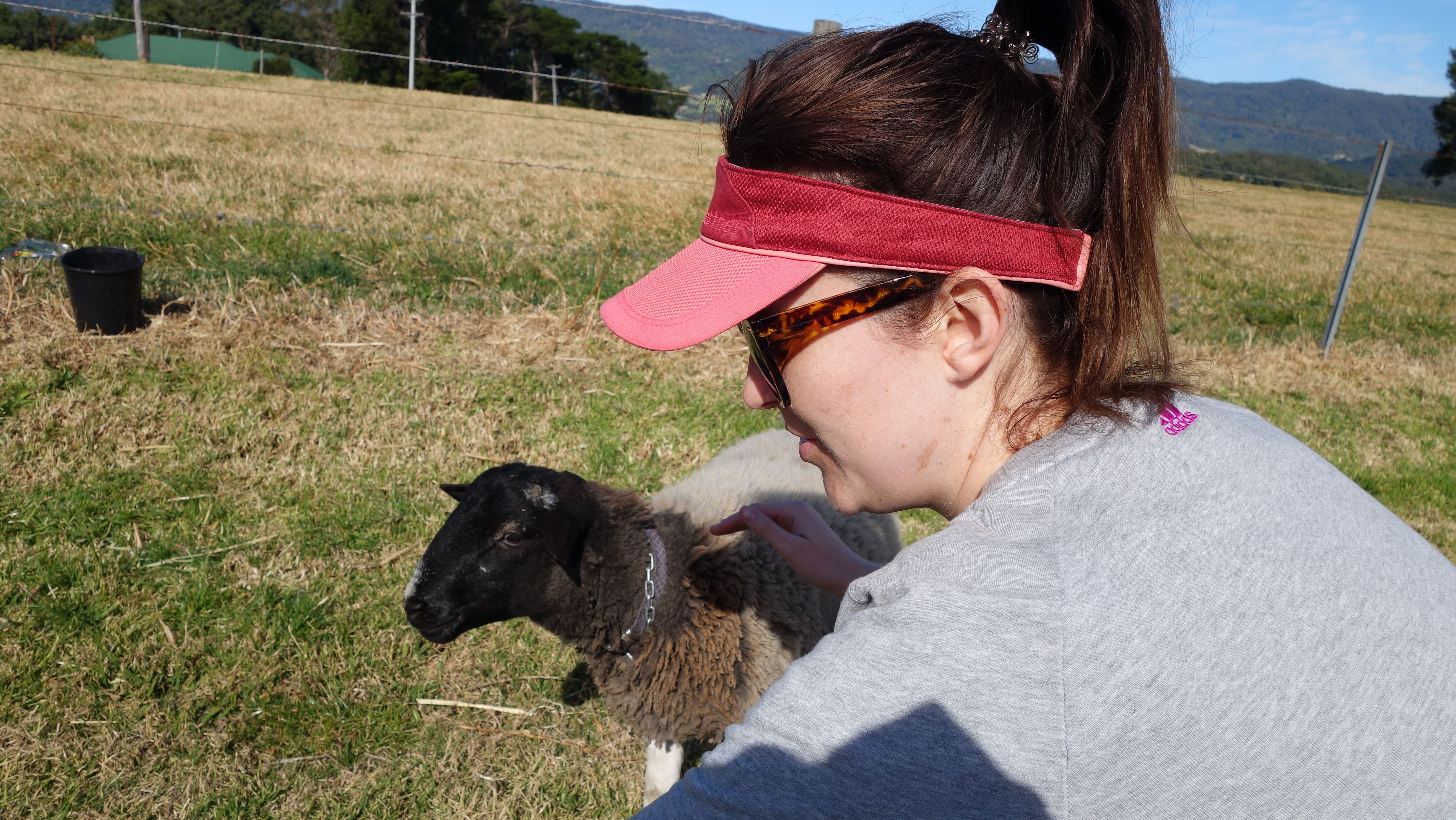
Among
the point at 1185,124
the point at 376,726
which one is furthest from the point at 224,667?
the point at 1185,124

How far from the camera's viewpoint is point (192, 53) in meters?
43.2

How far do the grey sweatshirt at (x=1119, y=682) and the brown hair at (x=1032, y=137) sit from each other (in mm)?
262

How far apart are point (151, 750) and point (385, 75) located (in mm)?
49551

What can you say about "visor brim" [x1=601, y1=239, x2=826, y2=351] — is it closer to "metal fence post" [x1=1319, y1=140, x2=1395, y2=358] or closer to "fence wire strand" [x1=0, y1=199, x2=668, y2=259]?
"fence wire strand" [x1=0, y1=199, x2=668, y2=259]

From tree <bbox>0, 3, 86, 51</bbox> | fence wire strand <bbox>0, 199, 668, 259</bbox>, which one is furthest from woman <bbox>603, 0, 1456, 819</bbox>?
tree <bbox>0, 3, 86, 51</bbox>

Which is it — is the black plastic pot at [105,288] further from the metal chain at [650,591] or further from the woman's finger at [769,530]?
the woman's finger at [769,530]

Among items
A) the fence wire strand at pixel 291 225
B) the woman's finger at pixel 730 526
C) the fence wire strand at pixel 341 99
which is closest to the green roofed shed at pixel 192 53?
the fence wire strand at pixel 341 99

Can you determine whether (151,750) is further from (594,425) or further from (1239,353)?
(1239,353)

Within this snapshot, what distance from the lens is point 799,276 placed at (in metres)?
1.17

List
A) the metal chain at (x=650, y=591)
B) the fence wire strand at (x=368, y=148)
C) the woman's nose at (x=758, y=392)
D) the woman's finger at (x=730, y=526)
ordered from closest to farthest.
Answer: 1. the woman's nose at (x=758, y=392)
2. the woman's finger at (x=730, y=526)
3. the metal chain at (x=650, y=591)
4. the fence wire strand at (x=368, y=148)

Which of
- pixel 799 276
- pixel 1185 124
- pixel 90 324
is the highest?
pixel 1185 124

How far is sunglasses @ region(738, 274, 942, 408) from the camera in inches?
45.4

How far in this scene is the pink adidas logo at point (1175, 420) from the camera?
45.0 inches

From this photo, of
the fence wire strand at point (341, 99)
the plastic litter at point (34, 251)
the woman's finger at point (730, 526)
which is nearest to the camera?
the woman's finger at point (730, 526)
